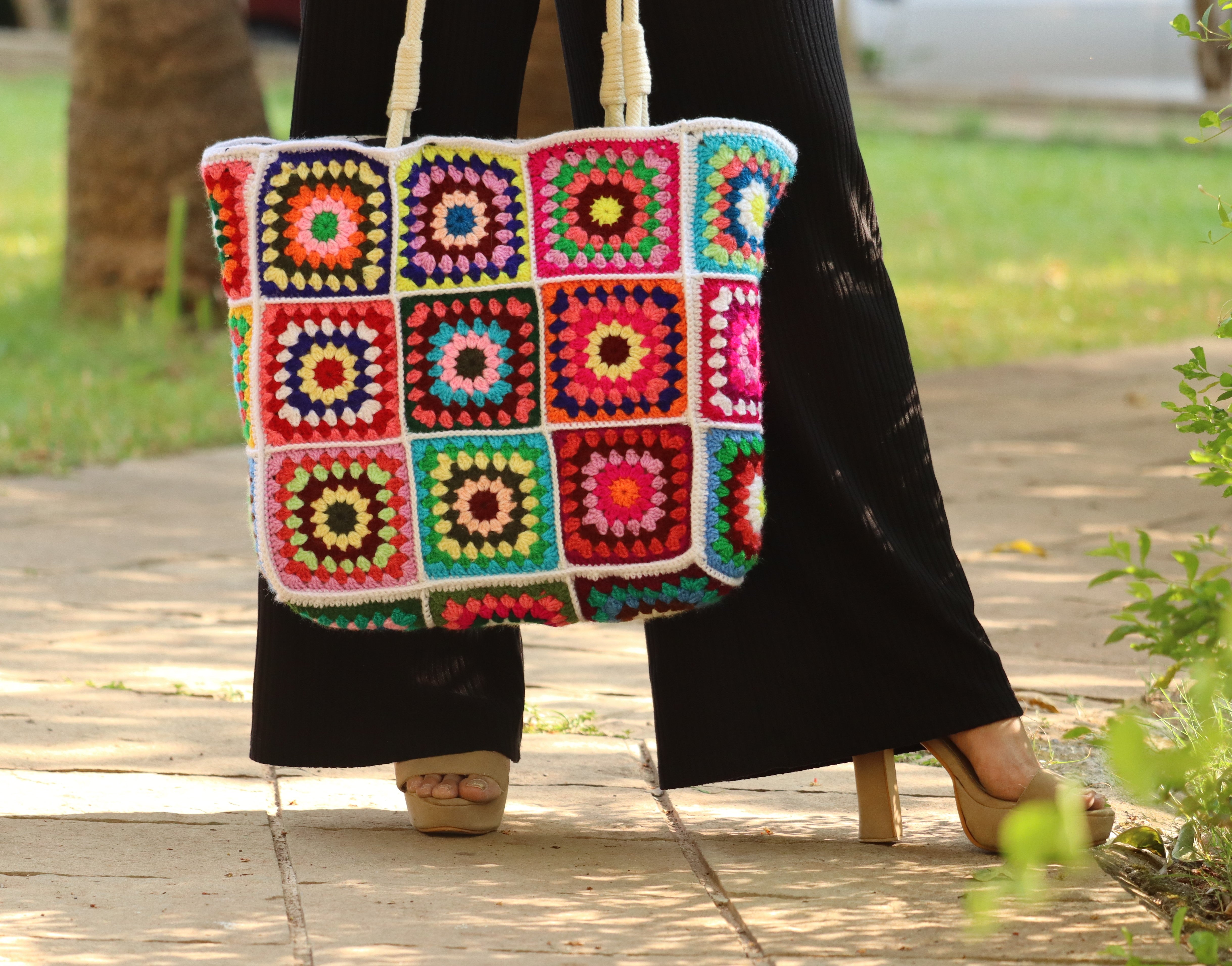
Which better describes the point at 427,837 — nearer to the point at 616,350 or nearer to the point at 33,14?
the point at 616,350

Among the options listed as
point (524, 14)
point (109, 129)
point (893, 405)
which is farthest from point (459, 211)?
point (109, 129)

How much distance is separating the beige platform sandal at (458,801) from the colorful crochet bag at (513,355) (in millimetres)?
312

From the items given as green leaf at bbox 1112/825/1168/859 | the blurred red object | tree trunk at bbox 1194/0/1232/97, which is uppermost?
the blurred red object

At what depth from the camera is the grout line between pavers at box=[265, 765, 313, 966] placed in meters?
1.72

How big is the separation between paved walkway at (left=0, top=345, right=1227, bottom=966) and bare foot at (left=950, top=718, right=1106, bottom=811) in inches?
3.8

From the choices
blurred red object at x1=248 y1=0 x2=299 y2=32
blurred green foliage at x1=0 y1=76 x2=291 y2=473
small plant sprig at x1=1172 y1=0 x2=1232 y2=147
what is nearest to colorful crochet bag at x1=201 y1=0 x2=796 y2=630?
small plant sprig at x1=1172 y1=0 x2=1232 y2=147

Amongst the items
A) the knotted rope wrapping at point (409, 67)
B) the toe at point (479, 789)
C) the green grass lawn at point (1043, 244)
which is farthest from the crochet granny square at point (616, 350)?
the green grass lawn at point (1043, 244)

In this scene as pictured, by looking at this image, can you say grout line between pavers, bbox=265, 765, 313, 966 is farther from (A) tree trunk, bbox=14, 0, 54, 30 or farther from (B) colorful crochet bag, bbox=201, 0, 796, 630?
(A) tree trunk, bbox=14, 0, 54, 30

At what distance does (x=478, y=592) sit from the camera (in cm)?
187

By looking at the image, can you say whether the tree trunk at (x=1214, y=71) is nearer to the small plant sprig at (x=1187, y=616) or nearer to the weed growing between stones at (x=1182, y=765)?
the weed growing between stones at (x=1182, y=765)

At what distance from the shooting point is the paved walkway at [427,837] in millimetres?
1759

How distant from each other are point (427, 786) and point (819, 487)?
612 mm

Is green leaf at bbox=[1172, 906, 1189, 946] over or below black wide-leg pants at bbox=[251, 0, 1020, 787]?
below

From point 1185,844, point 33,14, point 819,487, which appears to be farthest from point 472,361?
point 33,14
